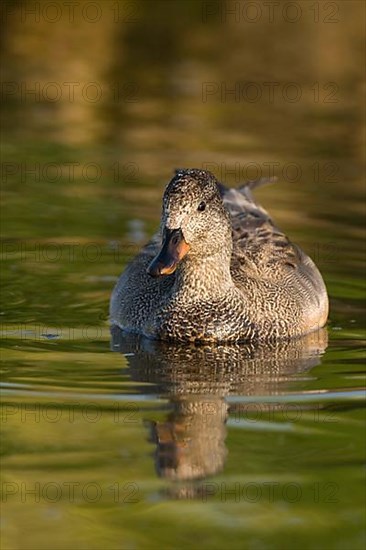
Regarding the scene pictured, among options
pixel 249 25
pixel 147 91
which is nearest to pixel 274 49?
pixel 249 25

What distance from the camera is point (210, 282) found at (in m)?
10.5

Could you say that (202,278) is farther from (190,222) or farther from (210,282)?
(190,222)

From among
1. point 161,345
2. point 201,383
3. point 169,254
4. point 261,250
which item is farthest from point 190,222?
point 261,250

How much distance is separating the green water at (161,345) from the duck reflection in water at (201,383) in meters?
0.02

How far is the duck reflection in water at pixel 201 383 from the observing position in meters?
7.71

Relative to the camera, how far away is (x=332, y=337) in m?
10.8

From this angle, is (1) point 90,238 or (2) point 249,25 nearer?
(1) point 90,238

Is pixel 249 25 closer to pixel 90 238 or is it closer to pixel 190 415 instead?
pixel 90 238

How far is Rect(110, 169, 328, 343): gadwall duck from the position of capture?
9.98m

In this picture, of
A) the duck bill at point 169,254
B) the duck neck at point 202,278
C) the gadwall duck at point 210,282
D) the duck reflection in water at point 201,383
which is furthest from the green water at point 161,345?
the duck bill at point 169,254

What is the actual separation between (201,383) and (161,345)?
113 cm

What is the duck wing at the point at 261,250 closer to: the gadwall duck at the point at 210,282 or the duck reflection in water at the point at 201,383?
the gadwall duck at the point at 210,282

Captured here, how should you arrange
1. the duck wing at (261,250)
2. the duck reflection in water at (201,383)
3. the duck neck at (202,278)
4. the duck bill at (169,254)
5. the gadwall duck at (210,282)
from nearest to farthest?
1. the duck reflection in water at (201,383)
2. the duck bill at (169,254)
3. the gadwall duck at (210,282)
4. the duck neck at (202,278)
5. the duck wing at (261,250)

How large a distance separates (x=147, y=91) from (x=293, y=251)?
922 centimetres
